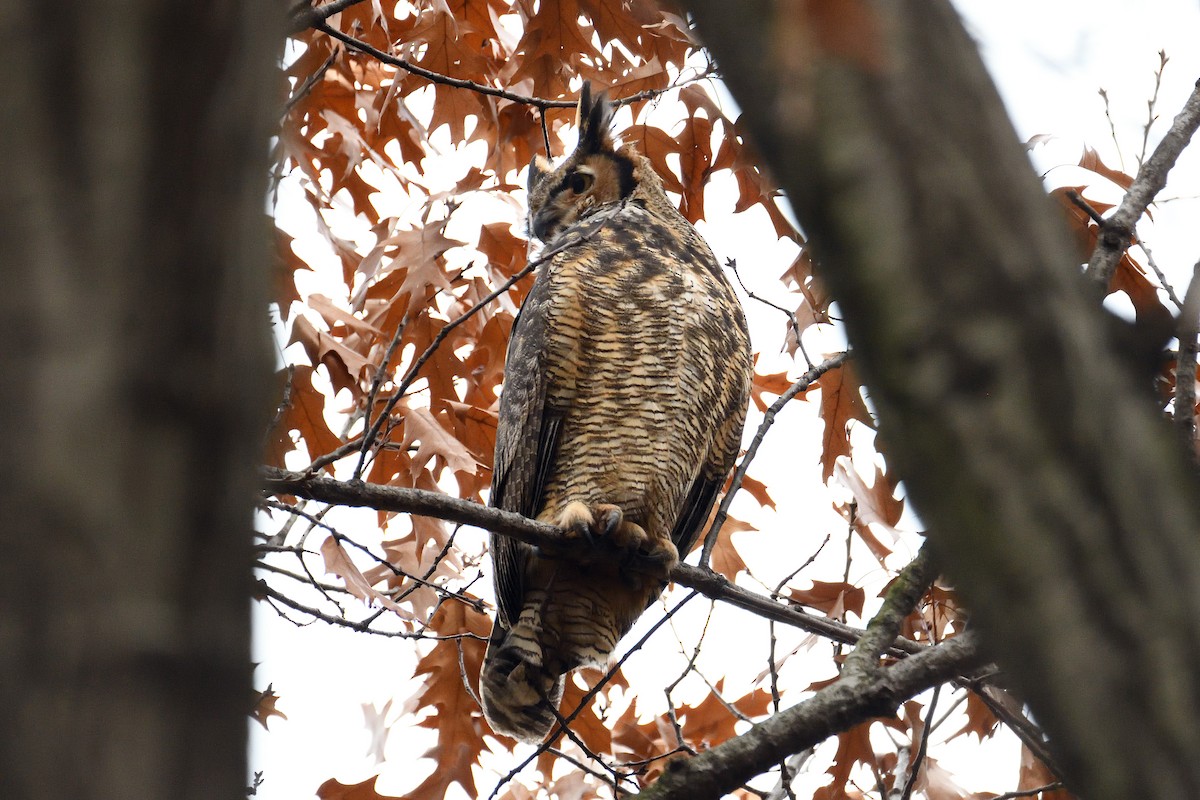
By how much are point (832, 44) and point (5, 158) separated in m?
0.53

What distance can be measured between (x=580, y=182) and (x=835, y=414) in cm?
156

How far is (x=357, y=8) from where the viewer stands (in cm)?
481

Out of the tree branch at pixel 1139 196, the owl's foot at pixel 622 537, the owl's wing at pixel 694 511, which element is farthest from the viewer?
the owl's wing at pixel 694 511

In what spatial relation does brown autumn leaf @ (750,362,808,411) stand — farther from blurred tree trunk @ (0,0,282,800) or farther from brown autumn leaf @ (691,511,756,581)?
blurred tree trunk @ (0,0,282,800)

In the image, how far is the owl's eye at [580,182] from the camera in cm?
481

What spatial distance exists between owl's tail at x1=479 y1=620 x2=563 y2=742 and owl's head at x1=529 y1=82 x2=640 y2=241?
5.87 ft

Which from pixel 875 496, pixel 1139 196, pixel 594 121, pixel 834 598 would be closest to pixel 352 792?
pixel 834 598

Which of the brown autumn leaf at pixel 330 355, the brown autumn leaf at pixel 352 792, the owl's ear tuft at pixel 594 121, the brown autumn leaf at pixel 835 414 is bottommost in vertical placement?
the brown autumn leaf at pixel 352 792

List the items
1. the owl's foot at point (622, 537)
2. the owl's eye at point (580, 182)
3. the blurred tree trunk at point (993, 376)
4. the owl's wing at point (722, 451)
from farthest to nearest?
the owl's eye at point (580, 182), the owl's wing at point (722, 451), the owl's foot at point (622, 537), the blurred tree trunk at point (993, 376)

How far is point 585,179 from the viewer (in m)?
4.81

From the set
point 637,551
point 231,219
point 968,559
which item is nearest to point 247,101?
point 231,219

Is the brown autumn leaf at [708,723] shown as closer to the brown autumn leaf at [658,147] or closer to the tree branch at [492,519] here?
the tree branch at [492,519]

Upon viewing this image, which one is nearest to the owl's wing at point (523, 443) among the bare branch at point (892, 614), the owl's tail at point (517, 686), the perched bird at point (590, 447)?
the perched bird at point (590, 447)

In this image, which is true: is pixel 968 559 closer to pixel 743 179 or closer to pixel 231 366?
pixel 231 366
